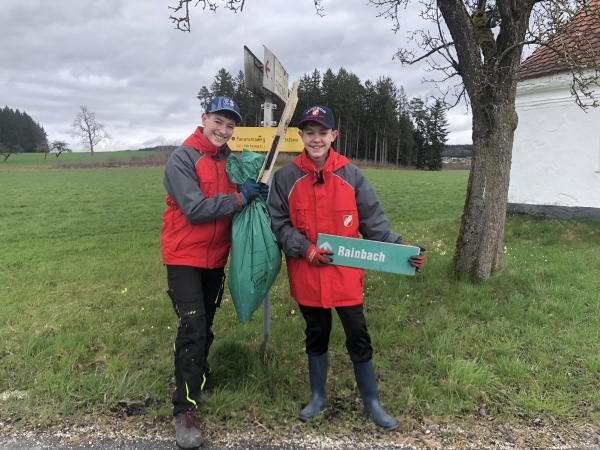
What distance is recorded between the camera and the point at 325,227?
117 inches

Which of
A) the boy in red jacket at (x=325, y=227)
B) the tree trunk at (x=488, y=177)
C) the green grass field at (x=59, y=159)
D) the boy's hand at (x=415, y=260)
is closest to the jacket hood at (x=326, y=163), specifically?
the boy in red jacket at (x=325, y=227)

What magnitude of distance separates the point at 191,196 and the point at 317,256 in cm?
94

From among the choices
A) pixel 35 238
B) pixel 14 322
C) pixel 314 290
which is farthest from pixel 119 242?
pixel 314 290

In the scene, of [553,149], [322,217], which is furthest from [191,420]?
[553,149]

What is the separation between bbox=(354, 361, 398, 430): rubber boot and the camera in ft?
9.68

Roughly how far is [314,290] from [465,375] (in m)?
1.58

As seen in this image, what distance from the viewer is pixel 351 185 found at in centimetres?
296

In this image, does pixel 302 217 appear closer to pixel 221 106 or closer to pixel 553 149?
pixel 221 106

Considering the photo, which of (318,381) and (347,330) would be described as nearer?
(347,330)

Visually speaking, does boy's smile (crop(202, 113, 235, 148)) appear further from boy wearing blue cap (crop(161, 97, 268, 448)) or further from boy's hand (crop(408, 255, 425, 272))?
boy's hand (crop(408, 255, 425, 272))

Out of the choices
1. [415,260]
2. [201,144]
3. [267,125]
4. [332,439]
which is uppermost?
[267,125]

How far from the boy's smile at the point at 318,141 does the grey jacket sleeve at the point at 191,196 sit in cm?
63

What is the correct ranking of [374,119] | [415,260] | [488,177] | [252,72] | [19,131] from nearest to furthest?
1. [415,260]
2. [252,72]
3. [488,177]
4. [374,119]
5. [19,131]

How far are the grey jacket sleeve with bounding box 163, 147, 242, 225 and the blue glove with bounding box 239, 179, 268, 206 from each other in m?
0.05
